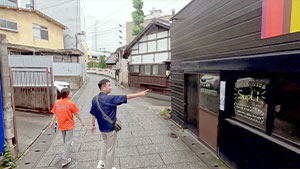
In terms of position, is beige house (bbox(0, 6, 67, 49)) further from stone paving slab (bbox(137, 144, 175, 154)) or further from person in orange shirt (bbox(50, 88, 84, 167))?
stone paving slab (bbox(137, 144, 175, 154))

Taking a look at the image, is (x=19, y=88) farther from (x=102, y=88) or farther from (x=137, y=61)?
(x=137, y=61)

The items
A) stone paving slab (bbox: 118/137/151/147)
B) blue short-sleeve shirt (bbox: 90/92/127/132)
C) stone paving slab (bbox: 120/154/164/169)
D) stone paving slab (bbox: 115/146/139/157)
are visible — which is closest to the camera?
blue short-sleeve shirt (bbox: 90/92/127/132)

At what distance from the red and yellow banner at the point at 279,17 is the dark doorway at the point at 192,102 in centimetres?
283

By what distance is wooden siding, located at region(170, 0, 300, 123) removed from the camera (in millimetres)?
2934

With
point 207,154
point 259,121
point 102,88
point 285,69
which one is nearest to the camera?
point 285,69

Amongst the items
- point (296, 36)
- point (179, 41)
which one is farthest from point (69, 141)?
point (179, 41)

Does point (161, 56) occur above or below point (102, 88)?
above

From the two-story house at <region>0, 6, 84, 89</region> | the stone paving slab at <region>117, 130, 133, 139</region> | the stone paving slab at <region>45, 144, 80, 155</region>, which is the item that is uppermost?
the two-story house at <region>0, 6, 84, 89</region>

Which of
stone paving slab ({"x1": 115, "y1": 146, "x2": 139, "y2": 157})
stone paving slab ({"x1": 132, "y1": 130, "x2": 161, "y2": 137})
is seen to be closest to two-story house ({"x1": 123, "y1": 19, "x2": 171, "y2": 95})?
stone paving slab ({"x1": 132, "y1": 130, "x2": 161, "y2": 137})

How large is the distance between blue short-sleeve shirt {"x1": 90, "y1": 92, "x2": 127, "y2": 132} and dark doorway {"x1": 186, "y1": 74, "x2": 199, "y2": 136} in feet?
10.1

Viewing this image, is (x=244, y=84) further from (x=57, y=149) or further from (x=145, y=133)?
(x=57, y=149)

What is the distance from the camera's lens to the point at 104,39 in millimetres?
72438

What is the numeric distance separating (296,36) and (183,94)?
4190 millimetres

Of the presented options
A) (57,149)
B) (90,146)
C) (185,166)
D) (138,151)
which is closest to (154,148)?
(138,151)
